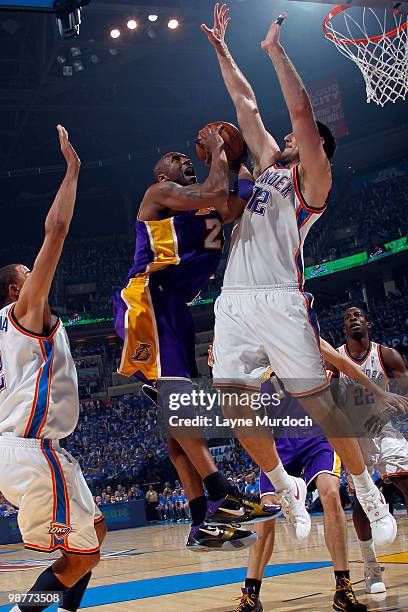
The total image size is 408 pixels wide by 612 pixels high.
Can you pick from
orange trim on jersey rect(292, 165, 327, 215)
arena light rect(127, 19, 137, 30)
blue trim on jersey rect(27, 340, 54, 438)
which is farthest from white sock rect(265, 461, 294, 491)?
arena light rect(127, 19, 137, 30)

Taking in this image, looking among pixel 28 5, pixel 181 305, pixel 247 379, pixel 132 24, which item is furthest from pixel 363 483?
pixel 132 24

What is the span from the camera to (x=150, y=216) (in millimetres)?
3953

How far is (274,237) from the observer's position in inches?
152

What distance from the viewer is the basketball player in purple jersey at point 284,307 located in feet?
12.0

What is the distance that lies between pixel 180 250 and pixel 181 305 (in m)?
0.31

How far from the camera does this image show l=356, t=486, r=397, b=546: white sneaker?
3803 mm

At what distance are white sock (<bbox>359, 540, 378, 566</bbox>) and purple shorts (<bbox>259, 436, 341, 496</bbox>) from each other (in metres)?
0.61

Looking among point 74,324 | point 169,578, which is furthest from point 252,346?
point 74,324

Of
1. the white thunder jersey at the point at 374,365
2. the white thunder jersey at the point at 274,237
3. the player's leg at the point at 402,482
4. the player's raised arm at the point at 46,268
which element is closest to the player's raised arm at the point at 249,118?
the white thunder jersey at the point at 274,237

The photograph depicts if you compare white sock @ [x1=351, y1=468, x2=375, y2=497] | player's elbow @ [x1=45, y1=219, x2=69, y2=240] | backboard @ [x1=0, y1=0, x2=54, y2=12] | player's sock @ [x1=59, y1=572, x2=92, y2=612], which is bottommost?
player's sock @ [x1=59, y1=572, x2=92, y2=612]

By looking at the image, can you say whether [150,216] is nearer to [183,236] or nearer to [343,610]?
A: [183,236]

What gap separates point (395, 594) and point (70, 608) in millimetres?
2265

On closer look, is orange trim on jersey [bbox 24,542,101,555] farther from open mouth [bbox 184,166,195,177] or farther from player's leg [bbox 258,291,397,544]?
open mouth [bbox 184,166,195,177]

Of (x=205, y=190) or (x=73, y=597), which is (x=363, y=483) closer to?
(x=73, y=597)
